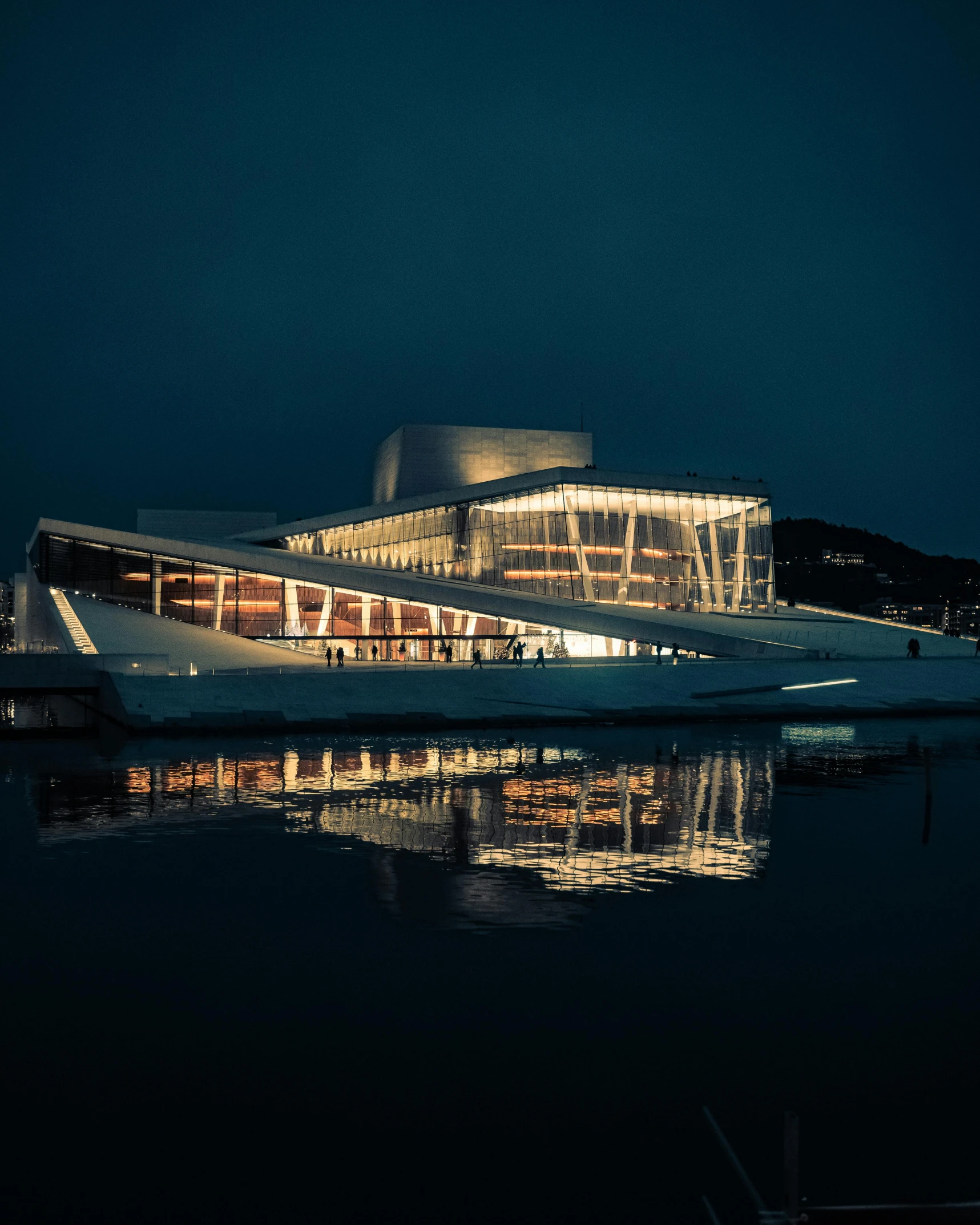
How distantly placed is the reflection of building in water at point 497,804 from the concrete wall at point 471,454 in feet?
103

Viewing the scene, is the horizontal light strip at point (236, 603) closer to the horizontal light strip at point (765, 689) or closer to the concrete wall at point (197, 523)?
the concrete wall at point (197, 523)

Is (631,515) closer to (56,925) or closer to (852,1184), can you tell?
(56,925)

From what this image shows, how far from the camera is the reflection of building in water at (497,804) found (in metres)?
9.12

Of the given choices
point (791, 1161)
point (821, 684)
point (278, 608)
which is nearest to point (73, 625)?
point (278, 608)

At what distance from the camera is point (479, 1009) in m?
5.60

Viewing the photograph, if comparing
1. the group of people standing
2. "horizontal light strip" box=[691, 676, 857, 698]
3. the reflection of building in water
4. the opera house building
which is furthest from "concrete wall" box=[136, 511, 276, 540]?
the reflection of building in water

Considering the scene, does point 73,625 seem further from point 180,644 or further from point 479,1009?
point 479,1009

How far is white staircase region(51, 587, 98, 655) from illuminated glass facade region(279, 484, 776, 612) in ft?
45.5

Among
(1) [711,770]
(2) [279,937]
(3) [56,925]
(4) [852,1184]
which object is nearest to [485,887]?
(2) [279,937]

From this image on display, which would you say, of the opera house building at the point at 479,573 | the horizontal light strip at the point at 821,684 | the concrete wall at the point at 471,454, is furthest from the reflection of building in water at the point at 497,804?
the concrete wall at the point at 471,454

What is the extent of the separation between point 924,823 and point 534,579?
91.1 ft

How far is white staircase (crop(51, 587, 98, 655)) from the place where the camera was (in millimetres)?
29141

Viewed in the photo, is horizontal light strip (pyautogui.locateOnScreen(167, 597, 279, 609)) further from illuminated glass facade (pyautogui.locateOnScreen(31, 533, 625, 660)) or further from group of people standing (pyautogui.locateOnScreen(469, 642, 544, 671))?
group of people standing (pyautogui.locateOnScreen(469, 642, 544, 671))

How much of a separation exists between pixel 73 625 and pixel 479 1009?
102 feet
